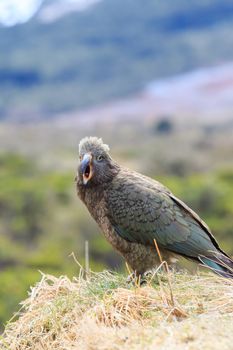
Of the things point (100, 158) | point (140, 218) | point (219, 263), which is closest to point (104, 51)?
point (100, 158)

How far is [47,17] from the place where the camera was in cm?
8819

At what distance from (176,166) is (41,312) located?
3068 cm

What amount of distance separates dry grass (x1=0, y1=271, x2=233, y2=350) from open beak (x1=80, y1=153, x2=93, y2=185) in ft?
3.85

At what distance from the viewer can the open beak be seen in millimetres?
6457

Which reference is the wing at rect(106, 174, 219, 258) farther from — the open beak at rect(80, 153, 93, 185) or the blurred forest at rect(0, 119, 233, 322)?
the blurred forest at rect(0, 119, 233, 322)

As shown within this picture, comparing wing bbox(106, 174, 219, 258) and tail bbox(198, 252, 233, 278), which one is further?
wing bbox(106, 174, 219, 258)

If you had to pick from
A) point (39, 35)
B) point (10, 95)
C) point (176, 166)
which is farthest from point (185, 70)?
point (176, 166)

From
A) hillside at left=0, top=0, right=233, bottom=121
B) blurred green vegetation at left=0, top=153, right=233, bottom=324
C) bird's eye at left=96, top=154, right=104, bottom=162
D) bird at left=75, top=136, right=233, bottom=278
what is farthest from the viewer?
hillside at left=0, top=0, right=233, bottom=121

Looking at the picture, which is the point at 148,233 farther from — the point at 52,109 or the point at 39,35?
the point at 39,35

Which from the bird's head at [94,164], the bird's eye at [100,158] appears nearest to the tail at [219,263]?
the bird's head at [94,164]

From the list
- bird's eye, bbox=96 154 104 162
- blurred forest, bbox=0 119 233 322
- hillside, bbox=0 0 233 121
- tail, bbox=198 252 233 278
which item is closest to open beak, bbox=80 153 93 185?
bird's eye, bbox=96 154 104 162

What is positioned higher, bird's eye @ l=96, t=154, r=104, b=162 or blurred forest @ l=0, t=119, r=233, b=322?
blurred forest @ l=0, t=119, r=233, b=322

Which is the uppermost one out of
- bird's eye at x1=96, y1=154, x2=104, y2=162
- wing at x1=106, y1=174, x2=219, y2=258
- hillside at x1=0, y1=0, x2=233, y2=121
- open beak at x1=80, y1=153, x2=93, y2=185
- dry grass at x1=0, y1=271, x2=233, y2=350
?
hillside at x1=0, y1=0, x2=233, y2=121

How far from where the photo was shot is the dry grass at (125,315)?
4.00 m
